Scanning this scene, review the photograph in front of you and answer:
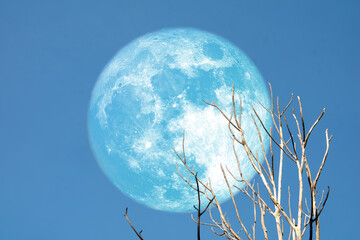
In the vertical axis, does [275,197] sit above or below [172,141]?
below

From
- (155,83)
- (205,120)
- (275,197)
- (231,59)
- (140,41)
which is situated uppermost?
(140,41)

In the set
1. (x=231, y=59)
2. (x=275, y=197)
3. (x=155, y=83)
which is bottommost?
(x=275, y=197)

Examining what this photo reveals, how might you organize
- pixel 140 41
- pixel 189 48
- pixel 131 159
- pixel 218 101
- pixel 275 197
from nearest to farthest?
pixel 275 197
pixel 218 101
pixel 131 159
pixel 189 48
pixel 140 41

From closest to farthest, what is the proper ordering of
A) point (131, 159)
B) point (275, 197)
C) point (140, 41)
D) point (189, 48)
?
point (275, 197)
point (131, 159)
point (189, 48)
point (140, 41)

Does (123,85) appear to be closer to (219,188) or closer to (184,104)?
(184,104)

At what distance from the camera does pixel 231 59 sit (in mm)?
11039

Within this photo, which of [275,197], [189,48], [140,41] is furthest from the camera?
[140,41]

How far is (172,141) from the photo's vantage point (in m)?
9.57

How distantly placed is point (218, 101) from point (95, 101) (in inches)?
206

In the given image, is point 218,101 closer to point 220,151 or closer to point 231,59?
point 220,151

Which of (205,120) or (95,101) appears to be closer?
(205,120)

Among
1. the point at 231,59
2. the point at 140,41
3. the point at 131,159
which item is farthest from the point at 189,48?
the point at 131,159

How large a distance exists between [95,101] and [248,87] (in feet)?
20.5

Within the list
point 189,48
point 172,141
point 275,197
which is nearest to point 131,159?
point 172,141
